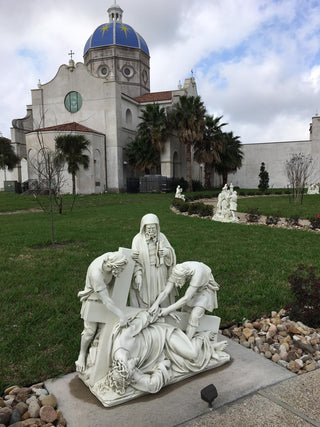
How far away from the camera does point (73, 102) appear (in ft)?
111

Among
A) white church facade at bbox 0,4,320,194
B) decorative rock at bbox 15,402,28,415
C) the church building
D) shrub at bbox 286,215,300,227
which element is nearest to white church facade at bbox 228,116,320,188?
white church facade at bbox 0,4,320,194

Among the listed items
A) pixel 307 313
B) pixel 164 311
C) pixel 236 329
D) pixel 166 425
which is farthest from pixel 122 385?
pixel 307 313

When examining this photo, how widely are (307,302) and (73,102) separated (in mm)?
33705

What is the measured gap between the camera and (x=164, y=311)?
3.37 m

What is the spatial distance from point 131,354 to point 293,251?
254 inches

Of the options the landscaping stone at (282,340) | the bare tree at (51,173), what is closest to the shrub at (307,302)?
the landscaping stone at (282,340)

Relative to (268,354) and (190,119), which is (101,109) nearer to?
(190,119)

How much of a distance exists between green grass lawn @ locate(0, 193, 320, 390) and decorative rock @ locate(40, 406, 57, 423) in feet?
2.04

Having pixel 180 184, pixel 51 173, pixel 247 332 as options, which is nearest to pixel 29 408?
pixel 247 332

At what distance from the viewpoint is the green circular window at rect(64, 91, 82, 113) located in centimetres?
3378

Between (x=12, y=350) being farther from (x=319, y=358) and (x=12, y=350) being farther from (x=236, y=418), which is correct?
(x=319, y=358)

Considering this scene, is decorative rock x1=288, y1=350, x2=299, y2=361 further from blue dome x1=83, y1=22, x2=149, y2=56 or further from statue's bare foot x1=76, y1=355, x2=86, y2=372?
blue dome x1=83, y1=22, x2=149, y2=56

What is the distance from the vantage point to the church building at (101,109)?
31.1 meters

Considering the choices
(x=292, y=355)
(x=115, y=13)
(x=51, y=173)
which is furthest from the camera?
(x=115, y=13)
